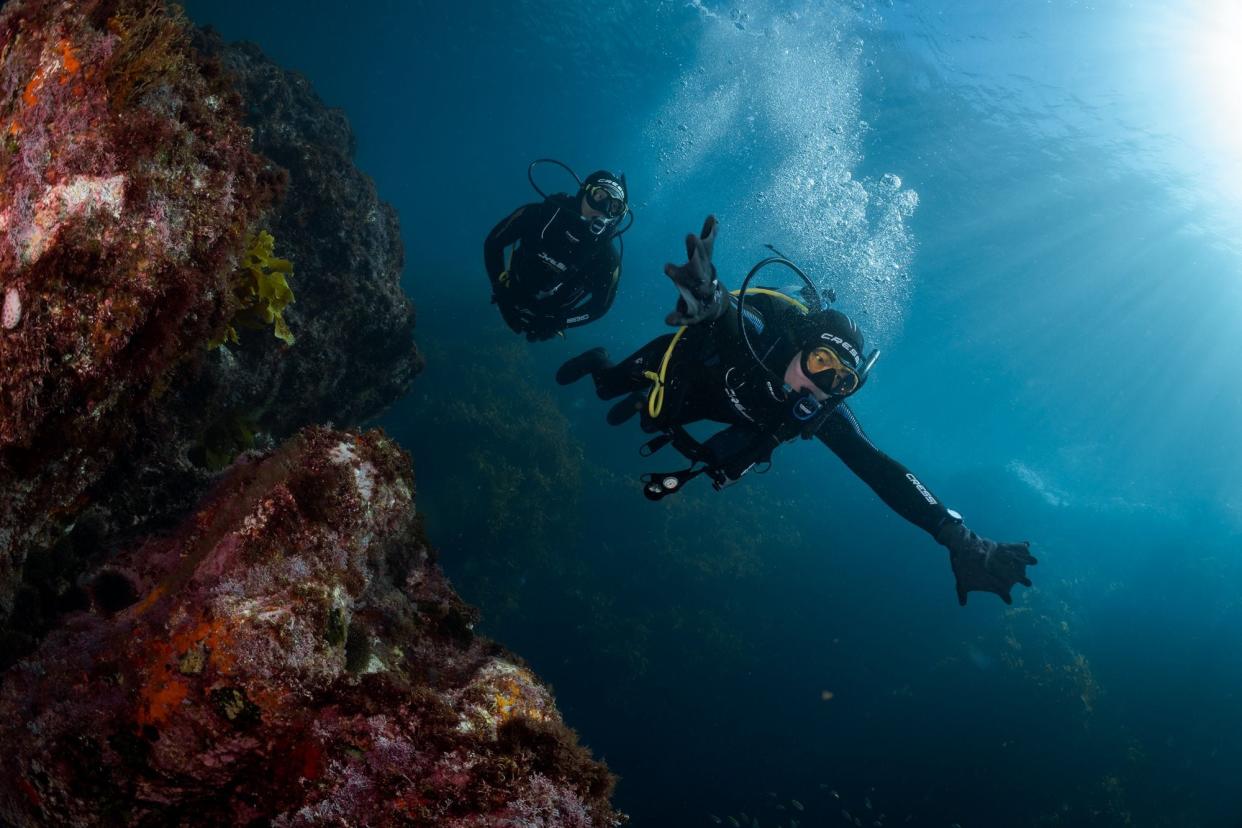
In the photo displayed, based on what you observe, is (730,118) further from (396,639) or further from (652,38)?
(396,639)

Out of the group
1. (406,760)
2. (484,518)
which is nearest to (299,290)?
(406,760)

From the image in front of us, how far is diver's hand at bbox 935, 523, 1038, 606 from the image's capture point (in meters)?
4.09

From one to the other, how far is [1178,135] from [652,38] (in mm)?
26052

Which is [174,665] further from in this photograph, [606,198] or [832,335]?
[606,198]

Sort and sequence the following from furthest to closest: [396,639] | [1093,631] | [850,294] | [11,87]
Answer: [850,294] → [1093,631] → [396,639] → [11,87]

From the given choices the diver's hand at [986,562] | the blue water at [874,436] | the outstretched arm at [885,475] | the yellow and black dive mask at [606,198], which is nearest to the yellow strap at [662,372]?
the outstretched arm at [885,475]

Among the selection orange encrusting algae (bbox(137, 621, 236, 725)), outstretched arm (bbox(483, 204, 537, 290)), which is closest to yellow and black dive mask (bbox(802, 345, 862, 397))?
orange encrusting algae (bbox(137, 621, 236, 725))

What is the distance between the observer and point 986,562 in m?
4.20

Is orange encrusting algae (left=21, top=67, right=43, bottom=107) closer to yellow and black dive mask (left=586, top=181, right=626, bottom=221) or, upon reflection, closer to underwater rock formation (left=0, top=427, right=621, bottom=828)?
underwater rock formation (left=0, top=427, right=621, bottom=828)

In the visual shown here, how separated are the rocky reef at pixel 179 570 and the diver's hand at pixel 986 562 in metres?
3.66

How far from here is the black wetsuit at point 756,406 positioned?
470 cm

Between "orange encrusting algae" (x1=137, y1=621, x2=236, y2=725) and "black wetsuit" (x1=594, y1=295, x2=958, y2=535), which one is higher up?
"black wetsuit" (x1=594, y1=295, x2=958, y2=535)

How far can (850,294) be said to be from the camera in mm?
43656

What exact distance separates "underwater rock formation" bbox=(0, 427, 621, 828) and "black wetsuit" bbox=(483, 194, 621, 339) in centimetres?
637
